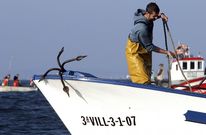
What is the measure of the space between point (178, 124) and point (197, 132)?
312 mm

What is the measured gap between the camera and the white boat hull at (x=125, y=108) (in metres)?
10.4

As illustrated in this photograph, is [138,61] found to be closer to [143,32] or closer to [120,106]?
[143,32]

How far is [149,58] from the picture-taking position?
10914 millimetres

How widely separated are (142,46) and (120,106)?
38.5 inches

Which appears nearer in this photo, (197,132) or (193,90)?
(197,132)

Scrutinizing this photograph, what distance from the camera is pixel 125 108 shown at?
10.6 meters

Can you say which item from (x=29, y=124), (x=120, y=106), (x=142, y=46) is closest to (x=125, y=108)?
(x=120, y=106)

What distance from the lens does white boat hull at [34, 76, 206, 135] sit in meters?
10.4

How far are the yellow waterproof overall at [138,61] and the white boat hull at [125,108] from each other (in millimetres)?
395

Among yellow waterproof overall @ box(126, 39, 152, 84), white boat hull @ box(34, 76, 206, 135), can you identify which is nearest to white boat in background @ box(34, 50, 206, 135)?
white boat hull @ box(34, 76, 206, 135)

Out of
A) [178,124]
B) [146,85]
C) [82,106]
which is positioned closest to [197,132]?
[178,124]

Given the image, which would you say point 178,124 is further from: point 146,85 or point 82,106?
point 82,106

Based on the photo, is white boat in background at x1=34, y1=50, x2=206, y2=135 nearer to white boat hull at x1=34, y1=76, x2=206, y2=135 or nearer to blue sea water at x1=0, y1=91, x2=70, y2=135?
white boat hull at x1=34, y1=76, x2=206, y2=135

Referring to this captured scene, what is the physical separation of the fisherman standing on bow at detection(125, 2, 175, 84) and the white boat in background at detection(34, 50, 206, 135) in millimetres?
424
